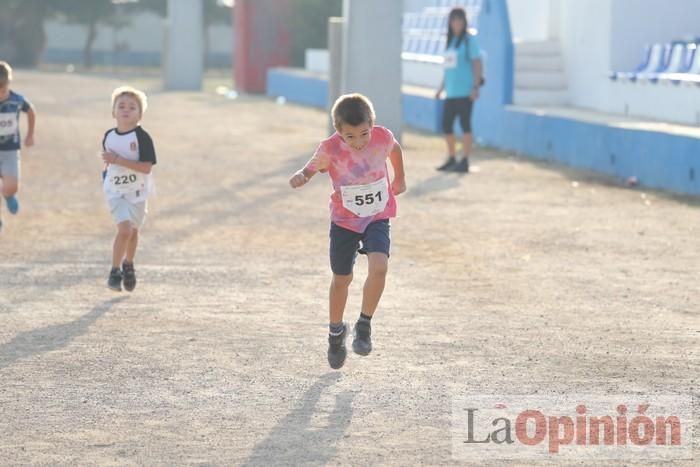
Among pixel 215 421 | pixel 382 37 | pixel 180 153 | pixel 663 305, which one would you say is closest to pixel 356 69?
pixel 382 37

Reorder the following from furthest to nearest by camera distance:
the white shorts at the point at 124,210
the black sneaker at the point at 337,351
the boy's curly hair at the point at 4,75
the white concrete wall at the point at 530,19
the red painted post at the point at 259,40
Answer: the red painted post at the point at 259,40
the white concrete wall at the point at 530,19
the boy's curly hair at the point at 4,75
the white shorts at the point at 124,210
the black sneaker at the point at 337,351

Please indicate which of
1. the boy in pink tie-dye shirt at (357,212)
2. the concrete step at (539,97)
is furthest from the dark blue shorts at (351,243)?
the concrete step at (539,97)

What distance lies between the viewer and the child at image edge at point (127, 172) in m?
9.87

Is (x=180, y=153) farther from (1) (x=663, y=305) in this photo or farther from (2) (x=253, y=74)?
(2) (x=253, y=74)

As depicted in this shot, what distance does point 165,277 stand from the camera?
10.5 meters

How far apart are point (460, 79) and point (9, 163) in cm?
732

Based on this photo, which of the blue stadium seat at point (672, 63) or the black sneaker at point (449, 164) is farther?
the blue stadium seat at point (672, 63)

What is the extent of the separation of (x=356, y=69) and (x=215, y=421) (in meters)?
15.3

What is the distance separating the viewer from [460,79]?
18172mm

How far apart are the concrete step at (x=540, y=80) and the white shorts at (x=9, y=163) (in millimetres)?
11966

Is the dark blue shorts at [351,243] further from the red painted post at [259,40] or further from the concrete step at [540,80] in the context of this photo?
the red painted post at [259,40]

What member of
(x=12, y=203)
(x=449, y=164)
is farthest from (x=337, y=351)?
(x=449, y=164)

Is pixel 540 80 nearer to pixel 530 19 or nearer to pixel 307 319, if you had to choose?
pixel 530 19

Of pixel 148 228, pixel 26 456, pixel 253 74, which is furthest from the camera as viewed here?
pixel 253 74
